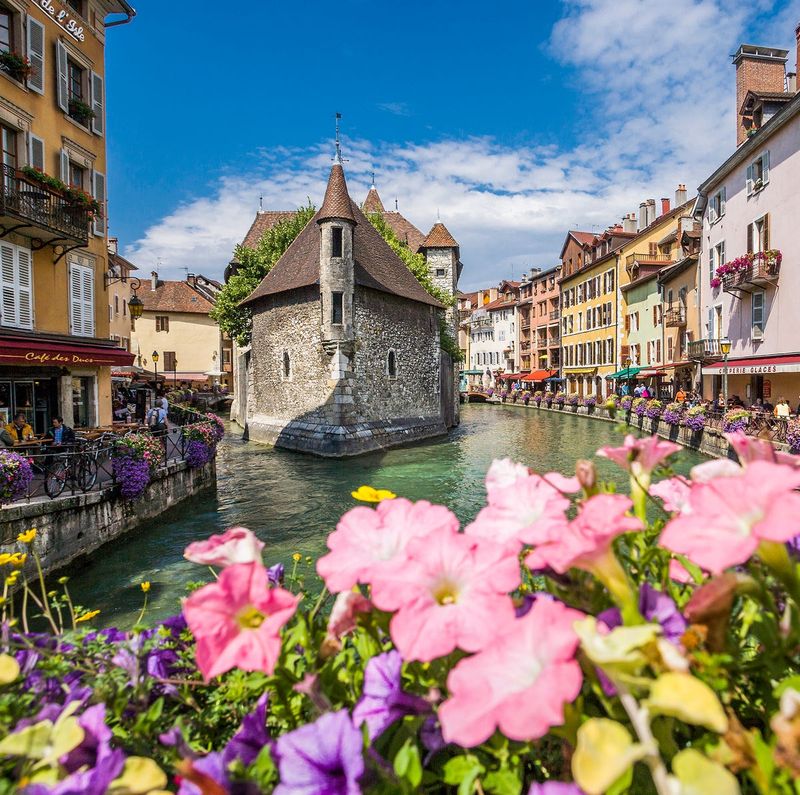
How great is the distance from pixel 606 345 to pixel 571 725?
4478 cm

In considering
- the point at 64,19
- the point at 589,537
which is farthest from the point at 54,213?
the point at 589,537

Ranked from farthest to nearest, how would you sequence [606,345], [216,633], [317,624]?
[606,345], [317,624], [216,633]

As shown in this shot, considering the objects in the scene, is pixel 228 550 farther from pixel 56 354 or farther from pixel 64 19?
pixel 64 19

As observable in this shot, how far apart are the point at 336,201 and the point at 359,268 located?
278 cm

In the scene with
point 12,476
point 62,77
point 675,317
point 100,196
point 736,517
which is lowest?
point 12,476

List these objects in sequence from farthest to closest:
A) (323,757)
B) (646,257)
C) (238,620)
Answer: (646,257) → (238,620) → (323,757)

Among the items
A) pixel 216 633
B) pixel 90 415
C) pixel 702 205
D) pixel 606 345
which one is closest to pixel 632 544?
pixel 216 633

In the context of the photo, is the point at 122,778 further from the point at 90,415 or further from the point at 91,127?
the point at 91,127

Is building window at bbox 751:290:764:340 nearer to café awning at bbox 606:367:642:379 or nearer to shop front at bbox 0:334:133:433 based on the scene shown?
café awning at bbox 606:367:642:379

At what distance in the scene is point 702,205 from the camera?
27297 millimetres

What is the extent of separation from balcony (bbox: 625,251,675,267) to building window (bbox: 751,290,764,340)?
54.4ft

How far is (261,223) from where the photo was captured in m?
41.4

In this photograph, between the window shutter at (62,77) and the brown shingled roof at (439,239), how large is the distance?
103ft

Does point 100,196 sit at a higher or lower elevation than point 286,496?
higher
